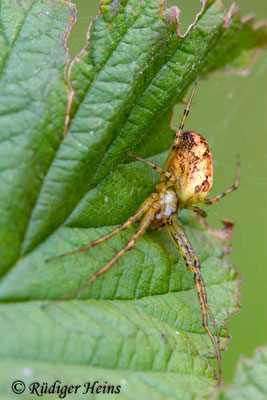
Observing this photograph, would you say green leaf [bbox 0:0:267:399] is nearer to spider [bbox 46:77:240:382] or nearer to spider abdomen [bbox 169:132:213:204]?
spider [bbox 46:77:240:382]

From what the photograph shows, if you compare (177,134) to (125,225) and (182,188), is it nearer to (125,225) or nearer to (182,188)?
(182,188)

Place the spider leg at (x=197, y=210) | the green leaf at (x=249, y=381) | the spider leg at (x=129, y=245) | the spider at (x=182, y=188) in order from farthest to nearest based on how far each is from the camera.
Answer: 1. the spider leg at (x=197, y=210)
2. the spider at (x=182, y=188)
3. the spider leg at (x=129, y=245)
4. the green leaf at (x=249, y=381)

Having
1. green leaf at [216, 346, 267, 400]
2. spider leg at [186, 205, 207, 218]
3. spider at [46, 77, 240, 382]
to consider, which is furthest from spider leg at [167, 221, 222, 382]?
green leaf at [216, 346, 267, 400]

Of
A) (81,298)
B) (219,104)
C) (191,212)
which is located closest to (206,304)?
(191,212)

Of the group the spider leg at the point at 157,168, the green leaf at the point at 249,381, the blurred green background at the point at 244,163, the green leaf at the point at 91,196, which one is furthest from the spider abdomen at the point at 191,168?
the green leaf at the point at 249,381

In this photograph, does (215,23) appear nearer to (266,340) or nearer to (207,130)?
(207,130)

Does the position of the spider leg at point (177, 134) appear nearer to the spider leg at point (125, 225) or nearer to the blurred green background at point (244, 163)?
the spider leg at point (125, 225)
